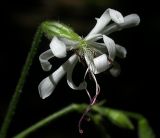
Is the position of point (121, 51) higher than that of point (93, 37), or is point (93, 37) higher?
point (93, 37)

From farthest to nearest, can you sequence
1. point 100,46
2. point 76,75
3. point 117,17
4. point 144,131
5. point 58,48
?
point 76,75
point 144,131
point 100,46
point 117,17
point 58,48

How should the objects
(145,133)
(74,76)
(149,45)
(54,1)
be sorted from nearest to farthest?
(145,133) < (74,76) < (149,45) < (54,1)

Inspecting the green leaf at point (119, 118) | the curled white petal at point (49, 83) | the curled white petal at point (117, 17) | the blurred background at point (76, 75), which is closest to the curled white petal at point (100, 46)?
the curled white petal at point (49, 83)

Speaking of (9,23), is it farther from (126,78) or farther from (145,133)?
(145,133)

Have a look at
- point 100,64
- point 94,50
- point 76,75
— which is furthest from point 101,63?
point 76,75

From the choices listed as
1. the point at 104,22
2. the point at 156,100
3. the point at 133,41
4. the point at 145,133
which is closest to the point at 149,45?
the point at 133,41

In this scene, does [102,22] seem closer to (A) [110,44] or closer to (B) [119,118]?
(A) [110,44]
